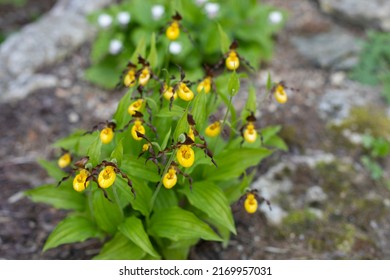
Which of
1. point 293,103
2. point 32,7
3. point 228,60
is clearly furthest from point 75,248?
point 32,7

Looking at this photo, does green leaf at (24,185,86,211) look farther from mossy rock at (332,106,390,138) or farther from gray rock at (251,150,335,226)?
mossy rock at (332,106,390,138)

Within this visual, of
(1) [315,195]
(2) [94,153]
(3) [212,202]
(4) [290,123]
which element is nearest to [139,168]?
(2) [94,153]

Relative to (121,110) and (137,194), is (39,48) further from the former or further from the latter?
(137,194)

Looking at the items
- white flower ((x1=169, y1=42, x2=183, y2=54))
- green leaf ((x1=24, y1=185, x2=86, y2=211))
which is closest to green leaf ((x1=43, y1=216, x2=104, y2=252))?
green leaf ((x1=24, y1=185, x2=86, y2=211))

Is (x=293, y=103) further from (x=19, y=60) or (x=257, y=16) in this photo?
(x=19, y=60)

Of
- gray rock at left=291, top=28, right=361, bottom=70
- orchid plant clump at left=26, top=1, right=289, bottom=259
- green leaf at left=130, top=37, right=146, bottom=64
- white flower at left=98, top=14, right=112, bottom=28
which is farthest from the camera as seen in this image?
gray rock at left=291, top=28, right=361, bottom=70
